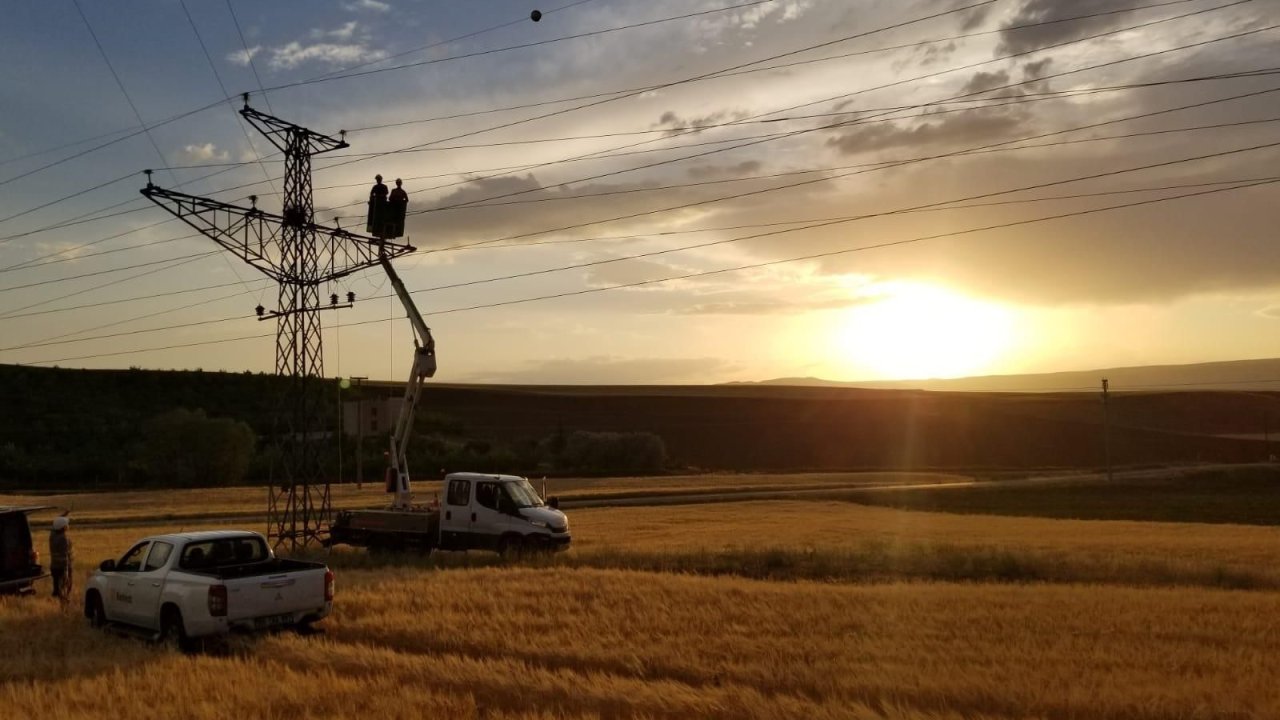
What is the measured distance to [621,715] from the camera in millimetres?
11266

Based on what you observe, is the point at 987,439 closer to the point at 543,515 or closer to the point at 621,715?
the point at 543,515

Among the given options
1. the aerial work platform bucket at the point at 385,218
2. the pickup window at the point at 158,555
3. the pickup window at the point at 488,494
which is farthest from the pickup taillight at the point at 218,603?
the aerial work platform bucket at the point at 385,218

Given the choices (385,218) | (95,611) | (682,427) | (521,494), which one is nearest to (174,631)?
(95,611)

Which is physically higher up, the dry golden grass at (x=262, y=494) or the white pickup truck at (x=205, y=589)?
the white pickup truck at (x=205, y=589)

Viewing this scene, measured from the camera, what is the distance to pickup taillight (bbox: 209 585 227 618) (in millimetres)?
15516

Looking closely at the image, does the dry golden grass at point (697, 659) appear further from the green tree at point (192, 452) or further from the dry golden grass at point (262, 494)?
the green tree at point (192, 452)

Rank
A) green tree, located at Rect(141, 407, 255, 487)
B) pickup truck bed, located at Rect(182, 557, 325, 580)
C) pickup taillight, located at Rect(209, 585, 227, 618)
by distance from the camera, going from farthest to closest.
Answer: green tree, located at Rect(141, 407, 255, 487), pickup truck bed, located at Rect(182, 557, 325, 580), pickup taillight, located at Rect(209, 585, 227, 618)

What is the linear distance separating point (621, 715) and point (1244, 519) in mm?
53103

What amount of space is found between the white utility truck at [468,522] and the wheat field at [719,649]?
2.36 meters

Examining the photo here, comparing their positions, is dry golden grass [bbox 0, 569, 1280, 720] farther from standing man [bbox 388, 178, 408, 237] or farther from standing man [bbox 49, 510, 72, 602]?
standing man [bbox 388, 178, 408, 237]

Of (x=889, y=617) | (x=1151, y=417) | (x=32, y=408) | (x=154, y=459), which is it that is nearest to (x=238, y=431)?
(x=154, y=459)

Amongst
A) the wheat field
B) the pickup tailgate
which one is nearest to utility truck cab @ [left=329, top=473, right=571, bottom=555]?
the wheat field

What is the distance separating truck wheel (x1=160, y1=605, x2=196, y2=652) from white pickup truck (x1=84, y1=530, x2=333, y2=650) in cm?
1

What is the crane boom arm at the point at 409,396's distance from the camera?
32.7m
